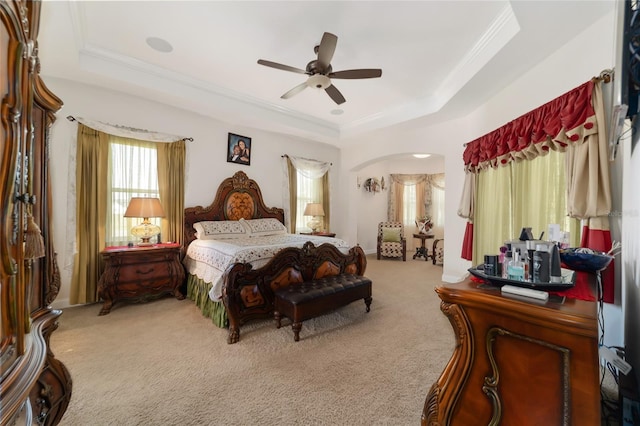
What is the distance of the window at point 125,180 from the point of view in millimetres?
3326

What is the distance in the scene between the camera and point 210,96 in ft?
11.9

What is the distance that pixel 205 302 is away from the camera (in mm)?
2930

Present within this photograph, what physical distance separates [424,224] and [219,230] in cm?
531

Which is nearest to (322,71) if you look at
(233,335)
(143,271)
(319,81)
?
(319,81)

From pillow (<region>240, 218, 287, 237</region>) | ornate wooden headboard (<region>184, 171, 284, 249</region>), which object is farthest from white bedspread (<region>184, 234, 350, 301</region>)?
pillow (<region>240, 218, 287, 237</region>)

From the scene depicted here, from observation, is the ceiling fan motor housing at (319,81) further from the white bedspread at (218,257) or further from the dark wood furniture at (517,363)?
the dark wood furniture at (517,363)

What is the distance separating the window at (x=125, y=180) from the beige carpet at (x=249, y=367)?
3.26 feet

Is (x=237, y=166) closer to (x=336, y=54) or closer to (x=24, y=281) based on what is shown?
(x=336, y=54)

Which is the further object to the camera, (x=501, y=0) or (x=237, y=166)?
(x=237, y=166)

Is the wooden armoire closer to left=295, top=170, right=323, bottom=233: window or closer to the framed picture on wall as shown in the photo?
the framed picture on wall

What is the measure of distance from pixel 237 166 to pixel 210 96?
125 cm

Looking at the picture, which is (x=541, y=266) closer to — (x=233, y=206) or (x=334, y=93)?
(x=334, y=93)

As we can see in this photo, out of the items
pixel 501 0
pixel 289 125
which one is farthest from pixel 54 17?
pixel 501 0

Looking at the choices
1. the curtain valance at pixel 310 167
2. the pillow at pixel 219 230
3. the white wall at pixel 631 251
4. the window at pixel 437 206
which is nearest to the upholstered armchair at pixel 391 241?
the window at pixel 437 206
